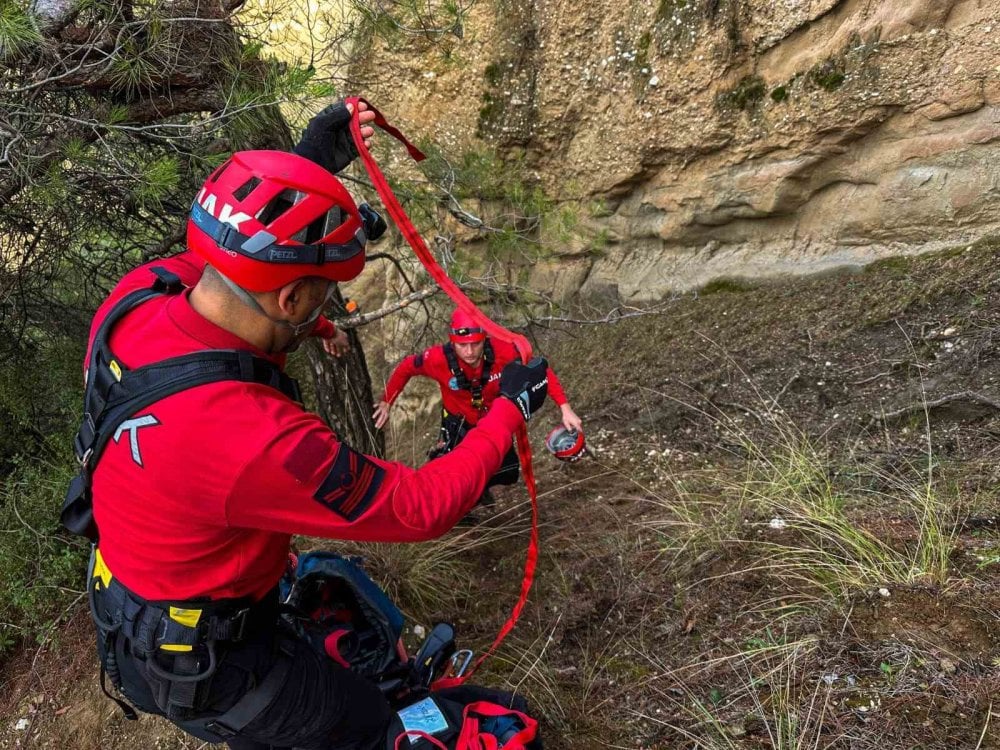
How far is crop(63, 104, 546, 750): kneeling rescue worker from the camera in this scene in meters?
1.54

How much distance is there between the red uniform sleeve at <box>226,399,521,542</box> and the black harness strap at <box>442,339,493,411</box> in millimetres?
2213

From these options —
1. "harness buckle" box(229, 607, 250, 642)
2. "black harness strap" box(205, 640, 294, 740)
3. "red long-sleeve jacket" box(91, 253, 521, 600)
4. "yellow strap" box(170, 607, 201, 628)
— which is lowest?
"black harness strap" box(205, 640, 294, 740)

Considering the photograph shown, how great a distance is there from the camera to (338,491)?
1.58 m

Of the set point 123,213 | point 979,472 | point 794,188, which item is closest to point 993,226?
point 794,188

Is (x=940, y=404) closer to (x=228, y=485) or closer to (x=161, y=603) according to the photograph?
(x=228, y=485)

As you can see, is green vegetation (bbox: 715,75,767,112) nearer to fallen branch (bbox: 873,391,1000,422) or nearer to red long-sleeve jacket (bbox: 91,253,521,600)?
fallen branch (bbox: 873,391,1000,422)

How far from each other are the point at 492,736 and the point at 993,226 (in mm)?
4693

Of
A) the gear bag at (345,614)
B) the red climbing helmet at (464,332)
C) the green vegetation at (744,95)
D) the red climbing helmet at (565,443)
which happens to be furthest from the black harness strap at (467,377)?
the green vegetation at (744,95)

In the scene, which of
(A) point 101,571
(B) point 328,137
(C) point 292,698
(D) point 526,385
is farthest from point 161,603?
(B) point 328,137

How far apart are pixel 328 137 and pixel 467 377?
1870mm

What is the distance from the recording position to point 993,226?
446 centimetres

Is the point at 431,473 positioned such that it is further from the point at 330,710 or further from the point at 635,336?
the point at 635,336

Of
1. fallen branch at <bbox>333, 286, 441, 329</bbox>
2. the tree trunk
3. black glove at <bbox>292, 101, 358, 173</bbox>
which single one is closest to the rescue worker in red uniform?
the tree trunk

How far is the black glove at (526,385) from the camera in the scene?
2.14 metres
